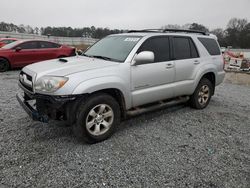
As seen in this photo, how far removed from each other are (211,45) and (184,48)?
1.13 metres

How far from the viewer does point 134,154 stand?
11.2 ft

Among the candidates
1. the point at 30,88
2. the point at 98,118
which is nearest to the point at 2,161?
the point at 30,88

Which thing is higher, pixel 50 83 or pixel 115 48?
pixel 115 48

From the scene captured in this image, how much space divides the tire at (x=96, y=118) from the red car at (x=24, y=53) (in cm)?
780

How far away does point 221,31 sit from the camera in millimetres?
70375

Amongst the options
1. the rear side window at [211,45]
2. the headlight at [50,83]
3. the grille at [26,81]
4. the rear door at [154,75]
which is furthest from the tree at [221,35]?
the headlight at [50,83]

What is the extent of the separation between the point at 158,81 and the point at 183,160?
5.28 feet

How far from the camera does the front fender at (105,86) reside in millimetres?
3295

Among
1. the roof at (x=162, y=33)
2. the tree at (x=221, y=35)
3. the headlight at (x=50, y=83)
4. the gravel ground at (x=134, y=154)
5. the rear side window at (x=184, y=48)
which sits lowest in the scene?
the gravel ground at (x=134, y=154)

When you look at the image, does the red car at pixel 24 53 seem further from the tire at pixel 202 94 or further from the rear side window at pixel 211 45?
the tire at pixel 202 94

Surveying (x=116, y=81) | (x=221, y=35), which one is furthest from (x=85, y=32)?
(x=116, y=81)

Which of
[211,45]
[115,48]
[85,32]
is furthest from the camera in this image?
[85,32]

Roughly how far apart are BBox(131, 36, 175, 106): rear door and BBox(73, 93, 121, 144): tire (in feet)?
1.65

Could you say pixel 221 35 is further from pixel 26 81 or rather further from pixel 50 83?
pixel 50 83
